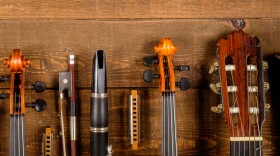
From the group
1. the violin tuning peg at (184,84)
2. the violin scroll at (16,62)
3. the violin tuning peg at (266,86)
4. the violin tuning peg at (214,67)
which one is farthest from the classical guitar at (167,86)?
the violin scroll at (16,62)

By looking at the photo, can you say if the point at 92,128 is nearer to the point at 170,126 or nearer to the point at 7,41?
the point at 170,126

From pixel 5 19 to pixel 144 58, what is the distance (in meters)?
0.55

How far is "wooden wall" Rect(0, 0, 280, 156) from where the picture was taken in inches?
74.9

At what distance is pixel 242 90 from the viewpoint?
5.90ft

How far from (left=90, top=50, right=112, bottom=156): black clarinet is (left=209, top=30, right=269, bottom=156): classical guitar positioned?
0.39 m

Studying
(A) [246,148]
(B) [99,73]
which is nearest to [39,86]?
(B) [99,73]

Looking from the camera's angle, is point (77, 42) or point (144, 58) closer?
point (144, 58)

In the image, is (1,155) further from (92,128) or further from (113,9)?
(113,9)

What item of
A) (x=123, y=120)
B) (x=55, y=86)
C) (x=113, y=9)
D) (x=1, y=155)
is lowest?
(x=1, y=155)

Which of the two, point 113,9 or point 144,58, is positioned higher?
point 113,9

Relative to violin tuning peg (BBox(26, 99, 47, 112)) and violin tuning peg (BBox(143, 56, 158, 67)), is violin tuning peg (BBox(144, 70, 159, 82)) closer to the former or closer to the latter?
violin tuning peg (BBox(143, 56, 158, 67))

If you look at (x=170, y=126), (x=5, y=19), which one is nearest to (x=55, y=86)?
(x=5, y=19)

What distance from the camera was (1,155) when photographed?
74.1 inches

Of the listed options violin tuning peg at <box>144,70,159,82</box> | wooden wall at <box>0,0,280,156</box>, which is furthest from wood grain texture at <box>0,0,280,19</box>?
violin tuning peg at <box>144,70,159,82</box>
